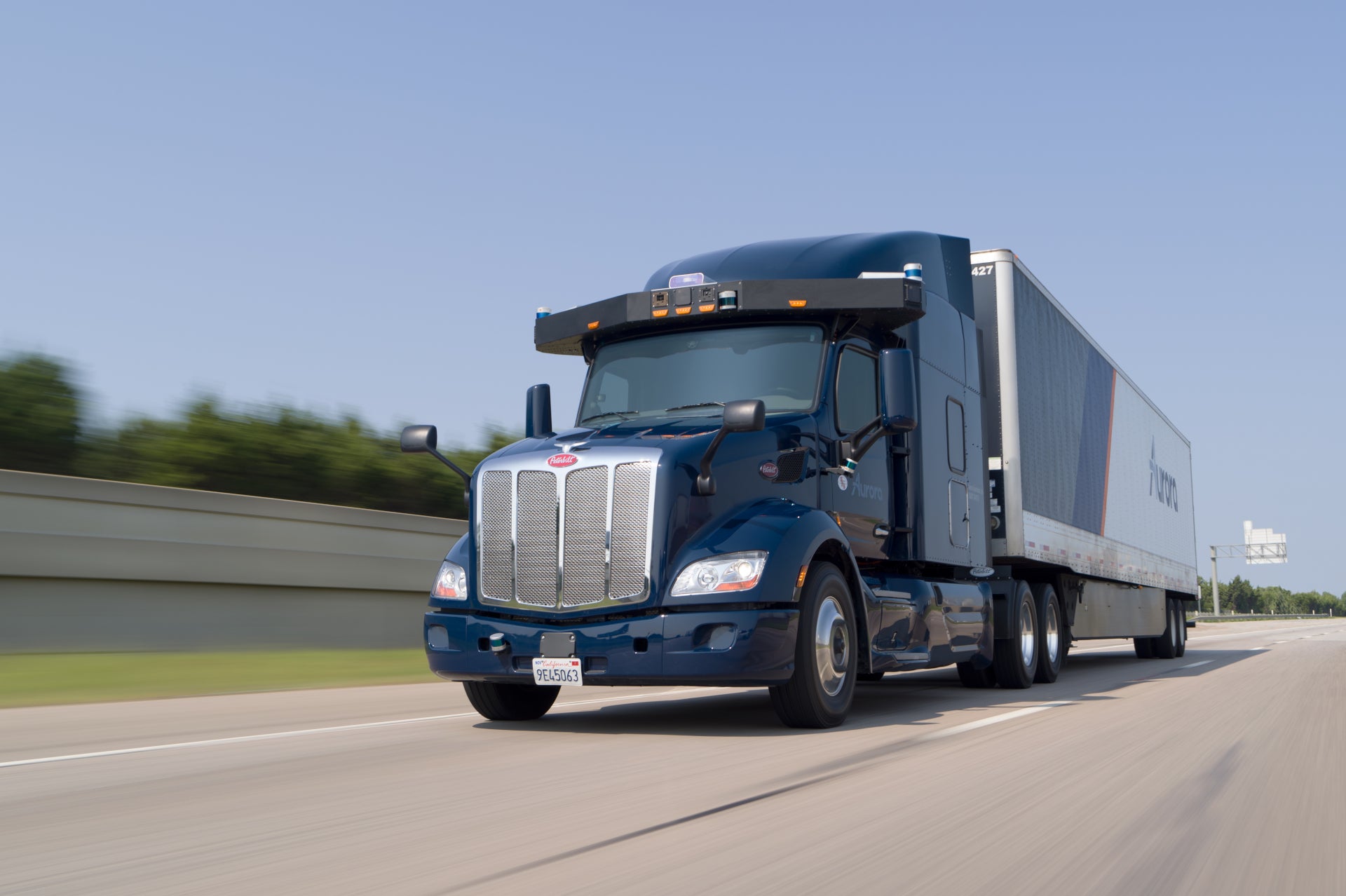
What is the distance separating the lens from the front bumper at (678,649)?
25.4 ft

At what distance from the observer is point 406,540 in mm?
22688

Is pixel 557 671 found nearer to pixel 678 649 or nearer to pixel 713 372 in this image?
pixel 678 649

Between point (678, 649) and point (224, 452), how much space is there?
Answer: 14187 mm

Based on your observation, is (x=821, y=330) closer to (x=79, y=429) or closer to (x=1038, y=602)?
(x=1038, y=602)

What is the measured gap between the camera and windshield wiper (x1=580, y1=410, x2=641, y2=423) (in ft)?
31.4

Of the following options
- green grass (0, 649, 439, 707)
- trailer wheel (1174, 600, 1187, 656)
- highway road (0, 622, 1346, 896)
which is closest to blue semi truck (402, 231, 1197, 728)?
highway road (0, 622, 1346, 896)

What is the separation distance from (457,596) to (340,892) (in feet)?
15.7

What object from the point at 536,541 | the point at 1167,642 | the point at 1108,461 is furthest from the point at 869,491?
the point at 1167,642

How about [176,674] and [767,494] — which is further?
[176,674]

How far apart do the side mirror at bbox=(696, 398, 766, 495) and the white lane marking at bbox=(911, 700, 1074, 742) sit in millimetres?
2012

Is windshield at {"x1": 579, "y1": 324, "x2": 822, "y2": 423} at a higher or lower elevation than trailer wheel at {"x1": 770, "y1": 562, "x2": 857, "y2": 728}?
higher

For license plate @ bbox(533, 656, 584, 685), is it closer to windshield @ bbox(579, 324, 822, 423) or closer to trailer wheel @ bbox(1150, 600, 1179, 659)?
windshield @ bbox(579, 324, 822, 423)

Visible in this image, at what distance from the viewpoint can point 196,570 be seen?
17734 mm

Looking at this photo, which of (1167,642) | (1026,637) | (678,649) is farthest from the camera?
(1167,642)
